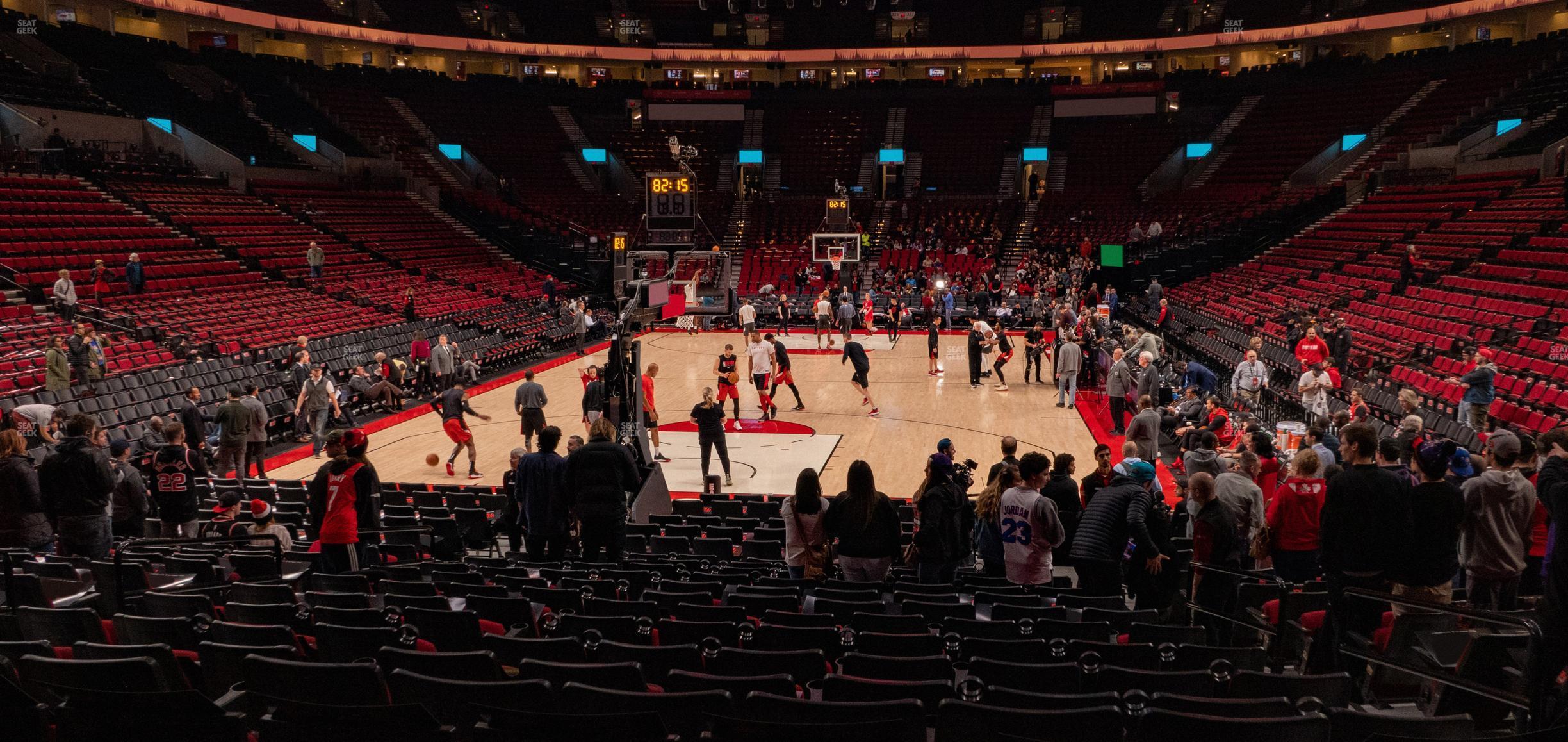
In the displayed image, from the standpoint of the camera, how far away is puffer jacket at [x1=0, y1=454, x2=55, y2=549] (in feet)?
22.3

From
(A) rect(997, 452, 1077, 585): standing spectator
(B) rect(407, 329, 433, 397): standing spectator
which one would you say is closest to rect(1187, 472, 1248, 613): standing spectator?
(A) rect(997, 452, 1077, 585): standing spectator

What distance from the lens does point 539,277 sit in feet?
110

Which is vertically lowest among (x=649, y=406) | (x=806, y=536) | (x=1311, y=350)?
(x=806, y=536)

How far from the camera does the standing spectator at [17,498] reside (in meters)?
6.80

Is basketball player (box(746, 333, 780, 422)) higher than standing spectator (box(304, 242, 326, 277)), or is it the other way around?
standing spectator (box(304, 242, 326, 277))

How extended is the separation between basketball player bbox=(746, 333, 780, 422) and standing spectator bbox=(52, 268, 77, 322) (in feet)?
39.3

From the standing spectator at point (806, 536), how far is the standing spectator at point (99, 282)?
1747cm

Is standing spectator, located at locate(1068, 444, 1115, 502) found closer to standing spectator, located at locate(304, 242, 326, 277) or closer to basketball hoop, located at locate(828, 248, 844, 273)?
standing spectator, located at locate(304, 242, 326, 277)

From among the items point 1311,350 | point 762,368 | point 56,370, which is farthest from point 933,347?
point 56,370

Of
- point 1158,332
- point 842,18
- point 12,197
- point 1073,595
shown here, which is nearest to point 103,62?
point 12,197

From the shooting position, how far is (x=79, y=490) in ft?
22.7

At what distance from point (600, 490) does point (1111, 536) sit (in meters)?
3.60

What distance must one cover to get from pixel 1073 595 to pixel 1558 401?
31.7 feet

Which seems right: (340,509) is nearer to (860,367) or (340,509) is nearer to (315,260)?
(860,367)
